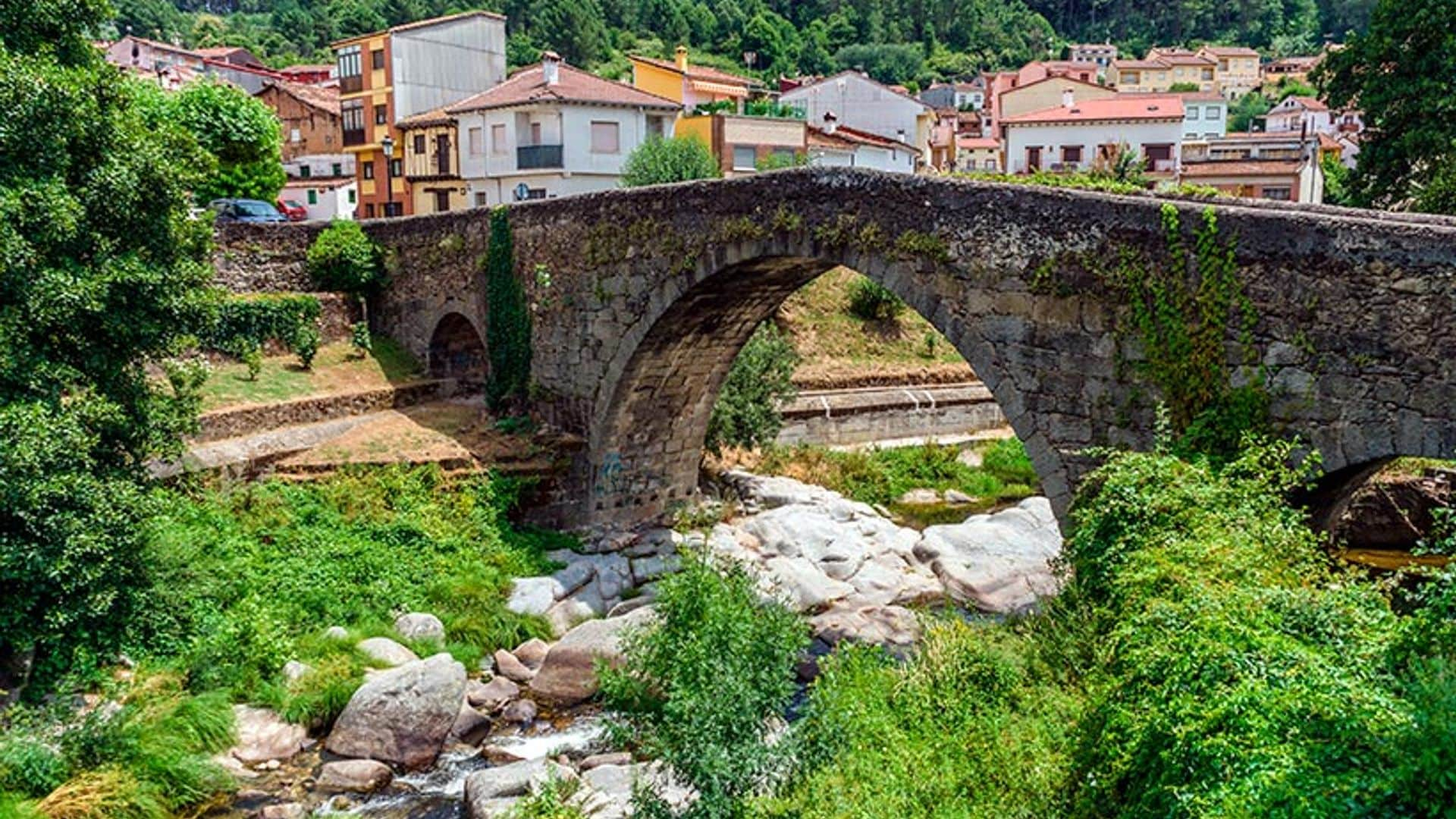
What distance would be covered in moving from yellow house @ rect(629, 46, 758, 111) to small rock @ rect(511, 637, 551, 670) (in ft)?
A: 92.9

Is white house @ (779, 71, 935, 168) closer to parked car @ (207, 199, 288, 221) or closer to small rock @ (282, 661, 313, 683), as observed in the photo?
parked car @ (207, 199, 288, 221)

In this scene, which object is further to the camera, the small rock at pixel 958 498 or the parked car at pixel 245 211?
the parked car at pixel 245 211

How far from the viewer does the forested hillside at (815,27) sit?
70500mm

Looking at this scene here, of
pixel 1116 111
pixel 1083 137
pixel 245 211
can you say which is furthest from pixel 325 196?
pixel 1116 111

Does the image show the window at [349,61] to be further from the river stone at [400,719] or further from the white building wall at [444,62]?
the river stone at [400,719]

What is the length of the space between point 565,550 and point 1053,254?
9.56 meters

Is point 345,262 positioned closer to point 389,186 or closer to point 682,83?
point 389,186

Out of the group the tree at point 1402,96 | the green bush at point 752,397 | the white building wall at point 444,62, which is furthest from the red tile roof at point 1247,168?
the green bush at point 752,397

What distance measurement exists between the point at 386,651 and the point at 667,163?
18.0m

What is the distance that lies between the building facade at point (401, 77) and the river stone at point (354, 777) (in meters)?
30.0

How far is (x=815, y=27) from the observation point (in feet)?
263

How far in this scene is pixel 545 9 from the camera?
2709 inches

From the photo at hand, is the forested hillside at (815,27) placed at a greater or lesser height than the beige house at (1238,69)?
greater

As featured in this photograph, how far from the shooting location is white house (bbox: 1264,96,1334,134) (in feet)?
200
